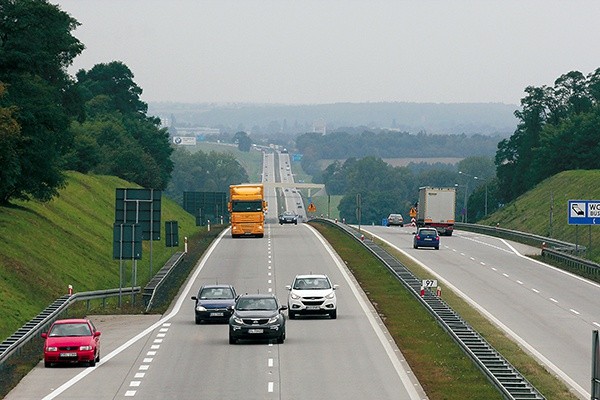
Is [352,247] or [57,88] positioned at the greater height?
[57,88]

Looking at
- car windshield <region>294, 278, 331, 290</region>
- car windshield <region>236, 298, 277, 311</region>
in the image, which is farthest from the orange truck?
car windshield <region>236, 298, 277, 311</region>

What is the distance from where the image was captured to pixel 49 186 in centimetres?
7631

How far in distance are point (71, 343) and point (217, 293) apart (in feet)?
44.6

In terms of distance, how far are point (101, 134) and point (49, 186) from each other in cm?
7918

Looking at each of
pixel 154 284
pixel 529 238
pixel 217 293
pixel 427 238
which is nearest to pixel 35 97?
pixel 154 284

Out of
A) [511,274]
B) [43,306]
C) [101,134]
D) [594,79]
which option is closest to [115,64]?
[101,134]

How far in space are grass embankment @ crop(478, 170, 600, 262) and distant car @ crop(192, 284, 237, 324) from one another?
54700 millimetres

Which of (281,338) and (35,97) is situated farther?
(35,97)

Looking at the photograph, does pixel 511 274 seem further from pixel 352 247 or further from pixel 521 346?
pixel 521 346

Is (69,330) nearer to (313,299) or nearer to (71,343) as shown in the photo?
(71,343)

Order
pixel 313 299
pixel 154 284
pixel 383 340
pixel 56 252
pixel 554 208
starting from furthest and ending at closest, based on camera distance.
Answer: pixel 554 208
pixel 56 252
pixel 154 284
pixel 313 299
pixel 383 340

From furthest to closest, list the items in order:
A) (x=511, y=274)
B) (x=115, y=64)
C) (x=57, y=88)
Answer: (x=115, y=64), (x=57, y=88), (x=511, y=274)

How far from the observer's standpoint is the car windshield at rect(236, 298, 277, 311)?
42031 millimetres

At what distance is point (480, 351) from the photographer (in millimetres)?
36531
